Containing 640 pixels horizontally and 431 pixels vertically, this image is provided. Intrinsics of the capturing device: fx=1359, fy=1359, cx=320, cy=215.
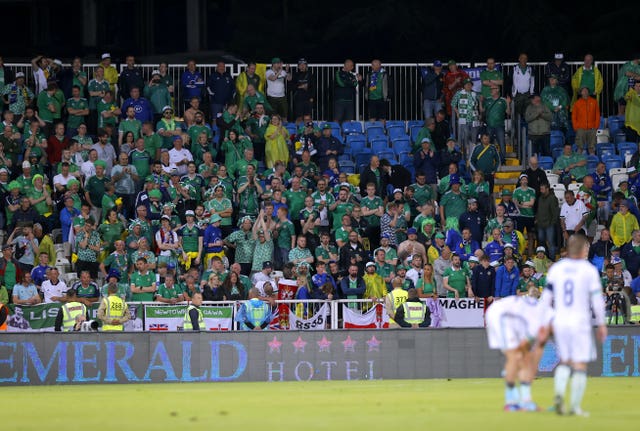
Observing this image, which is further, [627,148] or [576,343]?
[627,148]

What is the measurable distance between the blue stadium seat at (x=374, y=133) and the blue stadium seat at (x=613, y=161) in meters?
5.23

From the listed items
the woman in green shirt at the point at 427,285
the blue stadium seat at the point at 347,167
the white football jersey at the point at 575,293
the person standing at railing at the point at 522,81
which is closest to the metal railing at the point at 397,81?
the person standing at railing at the point at 522,81

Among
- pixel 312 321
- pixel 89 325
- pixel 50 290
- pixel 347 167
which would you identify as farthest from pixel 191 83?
pixel 89 325

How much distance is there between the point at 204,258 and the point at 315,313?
11.7 ft

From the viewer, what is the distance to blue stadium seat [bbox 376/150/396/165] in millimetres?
31547

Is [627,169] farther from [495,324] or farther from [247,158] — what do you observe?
[495,324]

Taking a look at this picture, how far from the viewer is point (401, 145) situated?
105 feet

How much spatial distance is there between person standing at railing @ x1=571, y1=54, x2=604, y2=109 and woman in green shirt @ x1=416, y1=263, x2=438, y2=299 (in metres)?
8.32

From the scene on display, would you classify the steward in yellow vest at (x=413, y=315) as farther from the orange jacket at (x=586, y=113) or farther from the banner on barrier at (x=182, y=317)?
the orange jacket at (x=586, y=113)

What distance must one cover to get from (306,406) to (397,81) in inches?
A: 782

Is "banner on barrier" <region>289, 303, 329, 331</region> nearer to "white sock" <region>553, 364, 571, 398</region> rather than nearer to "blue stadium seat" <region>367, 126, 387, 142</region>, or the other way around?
"blue stadium seat" <region>367, 126, 387, 142</region>

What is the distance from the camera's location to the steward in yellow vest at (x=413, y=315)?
2433 centimetres

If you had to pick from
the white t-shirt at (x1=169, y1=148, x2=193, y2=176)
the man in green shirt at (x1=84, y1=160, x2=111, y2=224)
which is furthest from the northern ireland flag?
the man in green shirt at (x1=84, y1=160, x2=111, y2=224)

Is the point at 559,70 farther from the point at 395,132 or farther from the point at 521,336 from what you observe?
the point at 521,336
